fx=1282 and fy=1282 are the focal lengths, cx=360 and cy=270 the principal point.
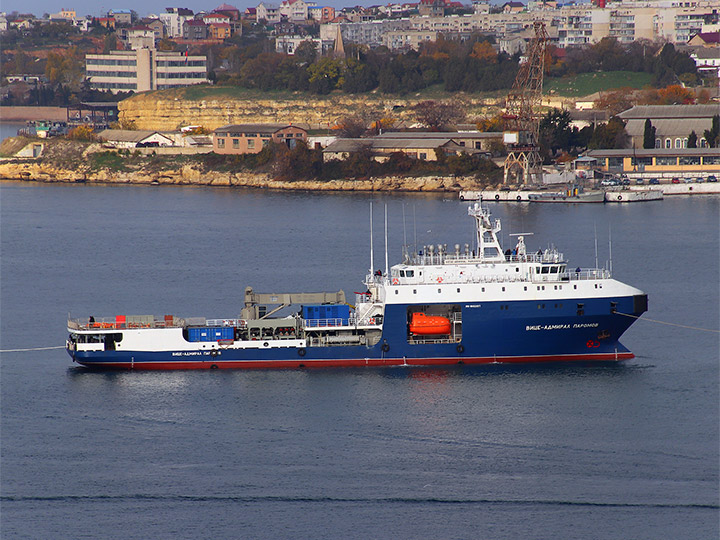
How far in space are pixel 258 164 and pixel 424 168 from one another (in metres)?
14.4

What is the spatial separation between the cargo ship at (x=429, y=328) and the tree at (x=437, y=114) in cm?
7283

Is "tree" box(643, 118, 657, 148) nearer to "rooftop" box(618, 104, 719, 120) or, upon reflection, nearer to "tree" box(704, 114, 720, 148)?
"tree" box(704, 114, 720, 148)

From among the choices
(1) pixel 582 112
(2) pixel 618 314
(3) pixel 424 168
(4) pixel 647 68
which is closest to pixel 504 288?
(2) pixel 618 314

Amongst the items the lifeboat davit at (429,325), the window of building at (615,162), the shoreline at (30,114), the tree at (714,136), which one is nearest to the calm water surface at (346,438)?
the lifeboat davit at (429,325)

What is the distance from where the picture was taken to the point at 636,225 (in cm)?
7062

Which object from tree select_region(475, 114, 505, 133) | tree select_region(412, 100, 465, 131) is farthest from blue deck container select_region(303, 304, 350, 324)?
tree select_region(412, 100, 465, 131)

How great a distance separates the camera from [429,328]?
3956 cm

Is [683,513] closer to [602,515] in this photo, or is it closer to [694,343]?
[602,515]

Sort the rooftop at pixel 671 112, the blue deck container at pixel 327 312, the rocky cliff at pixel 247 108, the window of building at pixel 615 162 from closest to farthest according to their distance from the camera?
1. the blue deck container at pixel 327 312
2. the window of building at pixel 615 162
3. the rooftop at pixel 671 112
4. the rocky cliff at pixel 247 108

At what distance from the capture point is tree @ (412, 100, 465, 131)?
115125 mm

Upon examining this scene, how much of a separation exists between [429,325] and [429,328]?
10 centimetres

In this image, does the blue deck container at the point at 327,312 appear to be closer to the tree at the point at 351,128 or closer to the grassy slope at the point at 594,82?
the tree at the point at 351,128

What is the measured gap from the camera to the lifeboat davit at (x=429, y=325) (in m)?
39.5

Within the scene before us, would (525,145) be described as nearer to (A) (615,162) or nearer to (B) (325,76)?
(A) (615,162)
